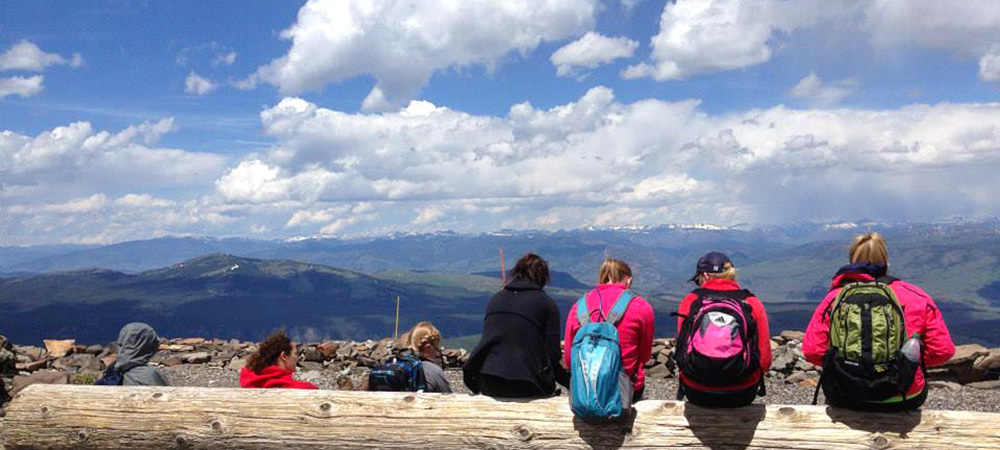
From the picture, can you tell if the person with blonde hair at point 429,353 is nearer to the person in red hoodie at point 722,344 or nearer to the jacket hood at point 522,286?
the jacket hood at point 522,286

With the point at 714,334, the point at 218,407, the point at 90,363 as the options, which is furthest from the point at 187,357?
the point at 714,334

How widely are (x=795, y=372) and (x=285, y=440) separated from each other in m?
17.7

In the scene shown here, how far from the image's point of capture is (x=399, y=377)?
7.82 metres

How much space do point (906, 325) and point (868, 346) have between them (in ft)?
1.47

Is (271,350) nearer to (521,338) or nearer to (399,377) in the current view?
(399,377)

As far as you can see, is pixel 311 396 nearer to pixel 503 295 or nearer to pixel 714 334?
pixel 503 295

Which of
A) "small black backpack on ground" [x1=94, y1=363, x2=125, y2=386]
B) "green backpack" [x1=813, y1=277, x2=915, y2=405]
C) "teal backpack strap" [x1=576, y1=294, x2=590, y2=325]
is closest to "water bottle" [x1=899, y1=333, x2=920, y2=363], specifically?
"green backpack" [x1=813, y1=277, x2=915, y2=405]

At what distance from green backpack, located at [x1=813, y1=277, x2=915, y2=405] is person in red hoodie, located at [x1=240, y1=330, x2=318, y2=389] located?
218 inches

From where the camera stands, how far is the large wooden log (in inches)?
244

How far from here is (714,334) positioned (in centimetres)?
613

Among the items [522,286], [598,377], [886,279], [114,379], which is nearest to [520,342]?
[522,286]

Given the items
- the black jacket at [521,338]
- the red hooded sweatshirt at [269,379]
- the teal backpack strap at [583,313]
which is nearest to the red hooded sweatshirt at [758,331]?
the teal backpack strap at [583,313]

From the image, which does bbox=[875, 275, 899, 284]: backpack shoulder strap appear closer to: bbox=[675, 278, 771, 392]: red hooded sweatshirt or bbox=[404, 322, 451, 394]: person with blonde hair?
bbox=[675, 278, 771, 392]: red hooded sweatshirt

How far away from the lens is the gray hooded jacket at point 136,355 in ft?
27.3
